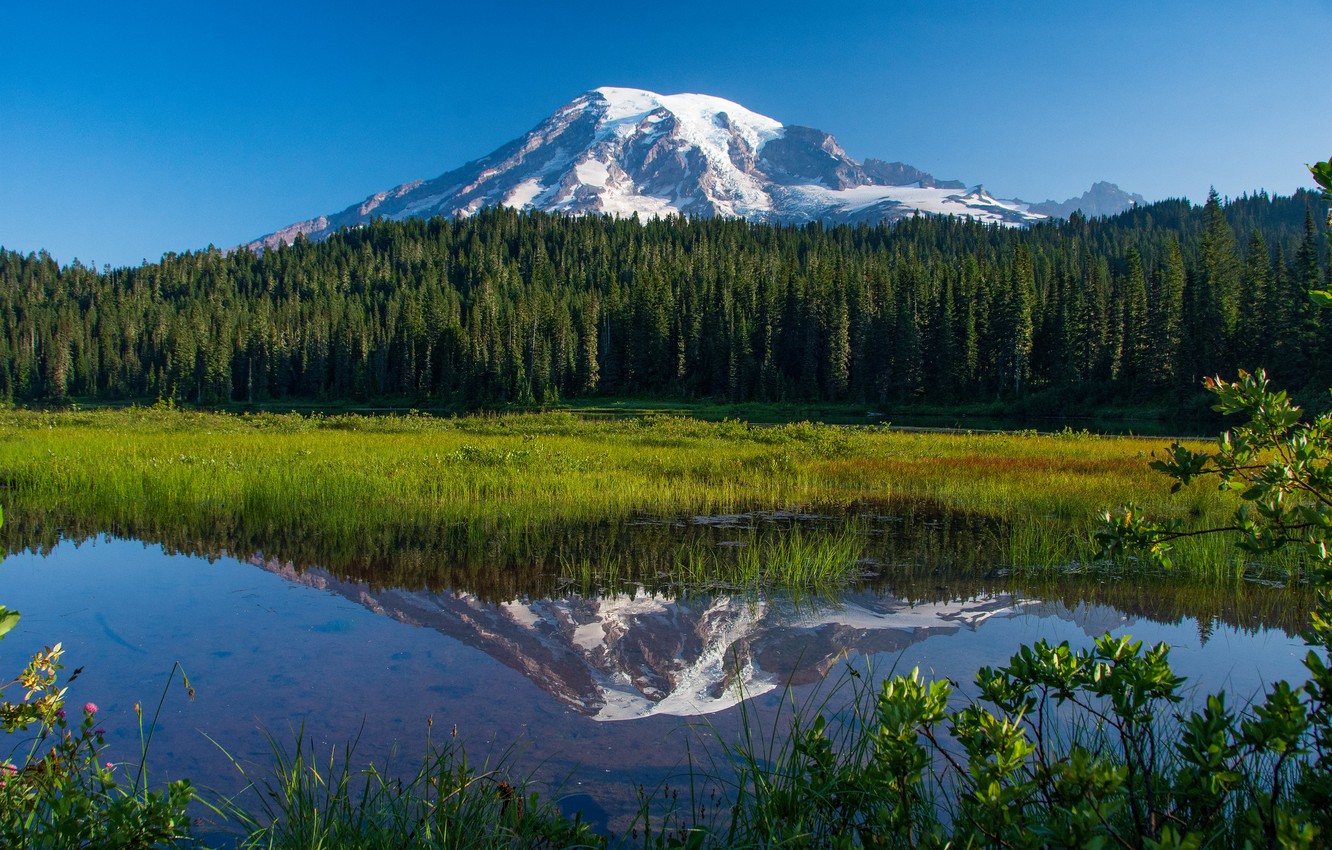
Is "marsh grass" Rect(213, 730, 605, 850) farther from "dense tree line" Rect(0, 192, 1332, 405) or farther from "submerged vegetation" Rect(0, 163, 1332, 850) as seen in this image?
"dense tree line" Rect(0, 192, 1332, 405)

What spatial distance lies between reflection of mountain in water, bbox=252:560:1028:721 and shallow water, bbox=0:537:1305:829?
0.10 ft

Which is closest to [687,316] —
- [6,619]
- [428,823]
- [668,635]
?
[668,635]

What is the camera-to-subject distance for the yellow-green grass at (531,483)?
596 inches

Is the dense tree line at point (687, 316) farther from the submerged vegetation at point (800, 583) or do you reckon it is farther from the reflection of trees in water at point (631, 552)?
the reflection of trees in water at point (631, 552)

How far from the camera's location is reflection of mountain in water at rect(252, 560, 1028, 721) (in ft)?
23.2

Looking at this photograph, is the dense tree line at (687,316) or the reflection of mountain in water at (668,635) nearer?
the reflection of mountain in water at (668,635)

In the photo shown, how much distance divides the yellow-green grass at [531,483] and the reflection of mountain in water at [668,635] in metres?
2.79

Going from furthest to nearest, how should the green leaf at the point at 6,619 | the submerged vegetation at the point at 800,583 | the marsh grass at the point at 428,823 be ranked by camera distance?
1. the marsh grass at the point at 428,823
2. the submerged vegetation at the point at 800,583
3. the green leaf at the point at 6,619

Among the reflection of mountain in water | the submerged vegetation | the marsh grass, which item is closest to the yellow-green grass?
the submerged vegetation

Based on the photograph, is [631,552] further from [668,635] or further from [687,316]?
[687,316]

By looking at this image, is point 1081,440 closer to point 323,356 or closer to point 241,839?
point 241,839

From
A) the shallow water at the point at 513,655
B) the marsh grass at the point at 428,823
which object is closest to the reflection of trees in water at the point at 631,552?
the shallow water at the point at 513,655

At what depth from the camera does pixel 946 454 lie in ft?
89.1

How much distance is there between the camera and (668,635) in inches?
342
